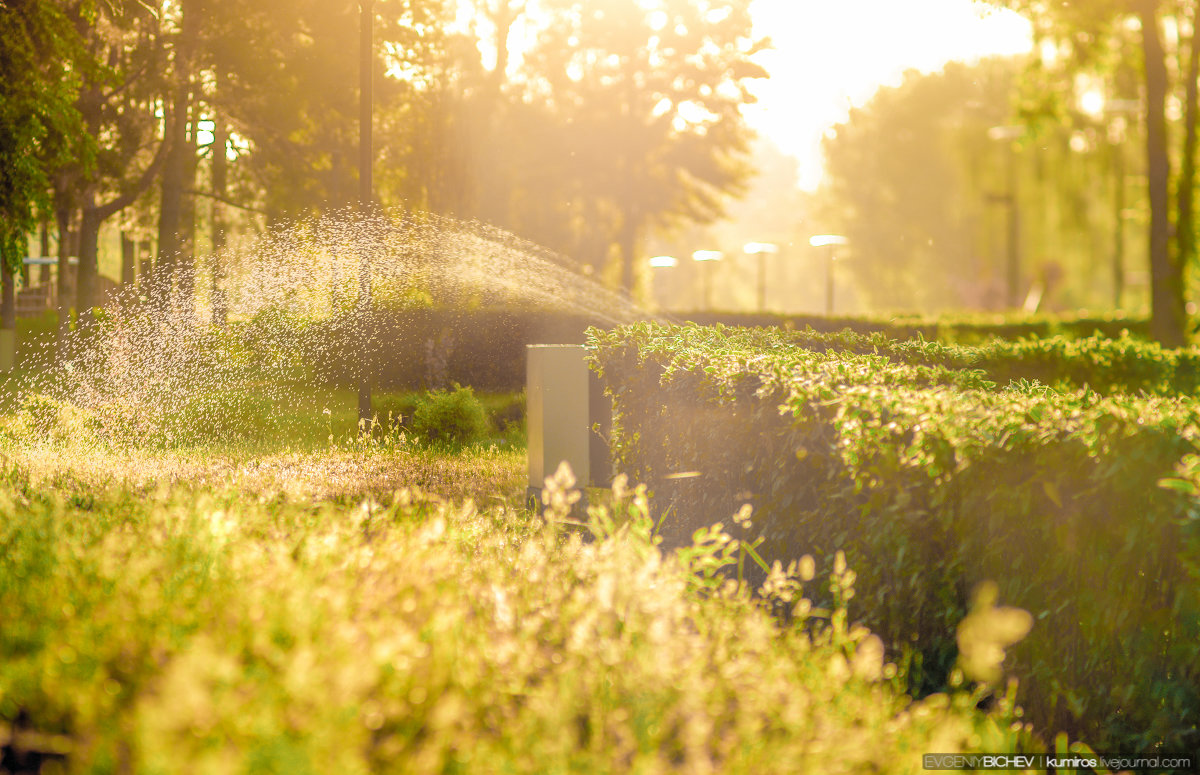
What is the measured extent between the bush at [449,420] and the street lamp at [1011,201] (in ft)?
65.9

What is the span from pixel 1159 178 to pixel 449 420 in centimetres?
1375

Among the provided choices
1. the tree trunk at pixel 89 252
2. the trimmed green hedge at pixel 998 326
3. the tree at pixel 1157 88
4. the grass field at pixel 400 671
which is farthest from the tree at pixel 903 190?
the grass field at pixel 400 671

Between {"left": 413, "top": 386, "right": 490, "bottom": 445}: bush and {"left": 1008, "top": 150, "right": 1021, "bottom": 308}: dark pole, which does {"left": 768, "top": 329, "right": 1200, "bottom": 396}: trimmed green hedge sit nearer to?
{"left": 413, "top": 386, "right": 490, "bottom": 445}: bush

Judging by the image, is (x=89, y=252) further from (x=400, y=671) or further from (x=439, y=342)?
(x=400, y=671)

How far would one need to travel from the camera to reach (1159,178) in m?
19.9

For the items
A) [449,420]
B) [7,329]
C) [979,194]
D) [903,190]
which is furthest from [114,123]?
[903,190]

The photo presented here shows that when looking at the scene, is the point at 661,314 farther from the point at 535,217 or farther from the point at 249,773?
the point at 249,773

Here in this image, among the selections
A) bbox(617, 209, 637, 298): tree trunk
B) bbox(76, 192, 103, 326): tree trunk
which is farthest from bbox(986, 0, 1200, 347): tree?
bbox(76, 192, 103, 326): tree trunk

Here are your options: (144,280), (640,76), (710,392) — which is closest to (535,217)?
(640,76)

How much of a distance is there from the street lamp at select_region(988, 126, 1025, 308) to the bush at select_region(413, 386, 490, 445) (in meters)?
20.1

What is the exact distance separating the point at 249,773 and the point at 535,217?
120 ft

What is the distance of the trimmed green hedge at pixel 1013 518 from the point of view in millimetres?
4535

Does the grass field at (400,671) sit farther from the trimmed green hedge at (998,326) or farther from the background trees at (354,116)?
the trimmed green hedge at (998,326)

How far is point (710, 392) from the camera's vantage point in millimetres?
7137
